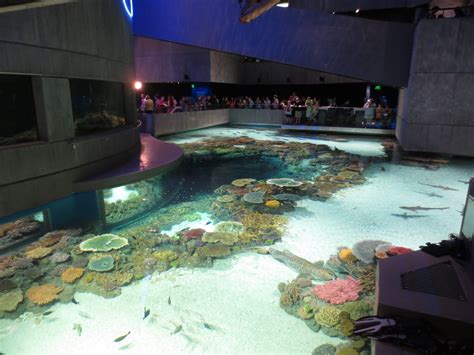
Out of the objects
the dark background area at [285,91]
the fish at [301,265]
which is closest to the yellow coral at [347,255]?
the fish at [301,265]

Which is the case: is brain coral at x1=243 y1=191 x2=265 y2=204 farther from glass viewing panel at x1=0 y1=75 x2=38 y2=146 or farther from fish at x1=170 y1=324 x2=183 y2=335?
glass viewing panel at x1=0 y1=75 x2=38 y2=146

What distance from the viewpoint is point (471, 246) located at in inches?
136

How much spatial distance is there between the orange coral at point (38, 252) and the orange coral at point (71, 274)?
2.28 ft

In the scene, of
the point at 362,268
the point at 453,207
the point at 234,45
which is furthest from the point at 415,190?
the point at 234,45

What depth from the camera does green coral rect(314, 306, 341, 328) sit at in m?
3.64

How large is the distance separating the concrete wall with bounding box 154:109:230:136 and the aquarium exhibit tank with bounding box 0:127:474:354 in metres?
8.44

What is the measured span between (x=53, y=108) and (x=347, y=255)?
6.22m

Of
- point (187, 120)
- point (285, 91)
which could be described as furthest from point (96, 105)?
point (285, 91)

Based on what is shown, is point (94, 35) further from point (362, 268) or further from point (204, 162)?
point (362, 268)

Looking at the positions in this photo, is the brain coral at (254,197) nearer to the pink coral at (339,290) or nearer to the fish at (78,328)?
the pink coral at (339,290)

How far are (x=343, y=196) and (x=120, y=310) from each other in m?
5.60

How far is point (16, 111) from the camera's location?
643cm

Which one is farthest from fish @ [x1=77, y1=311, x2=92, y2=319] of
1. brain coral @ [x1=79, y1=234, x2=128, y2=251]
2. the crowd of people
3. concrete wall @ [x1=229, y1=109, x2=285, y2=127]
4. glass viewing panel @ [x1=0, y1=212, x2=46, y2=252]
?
concrete wall @ [x1=229, y1=109, x2=285, y2=127]

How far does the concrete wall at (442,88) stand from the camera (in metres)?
11.9
